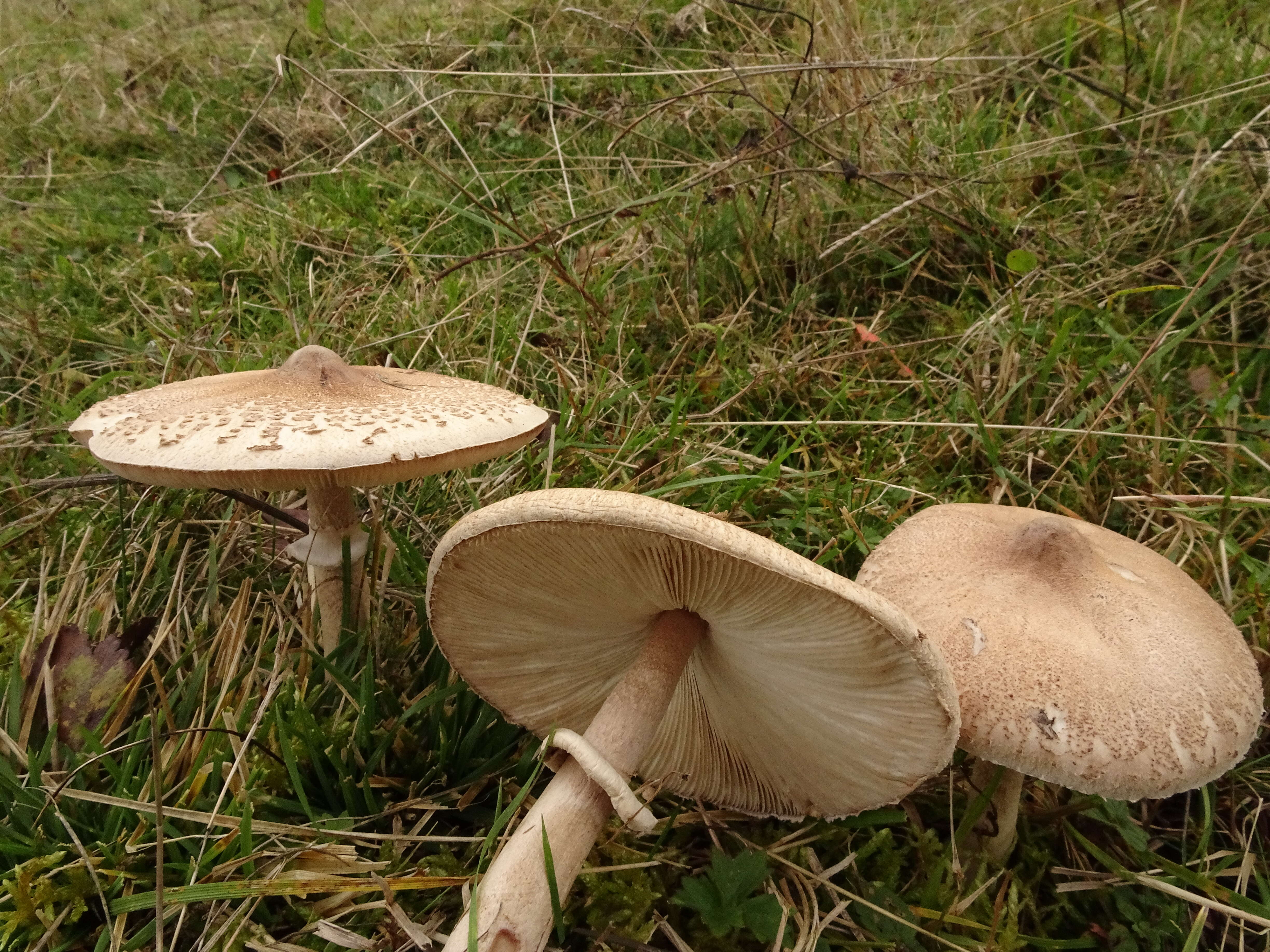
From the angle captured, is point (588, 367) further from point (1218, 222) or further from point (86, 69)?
point (86, 69)

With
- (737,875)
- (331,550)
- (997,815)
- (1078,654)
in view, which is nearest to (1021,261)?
(1078,654)

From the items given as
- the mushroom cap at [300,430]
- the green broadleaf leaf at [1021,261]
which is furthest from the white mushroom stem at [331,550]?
the green broadleaf leaf at [1021,261]

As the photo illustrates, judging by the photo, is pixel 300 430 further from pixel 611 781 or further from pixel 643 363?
pixel 643 363

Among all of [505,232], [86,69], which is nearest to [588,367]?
[505,232]

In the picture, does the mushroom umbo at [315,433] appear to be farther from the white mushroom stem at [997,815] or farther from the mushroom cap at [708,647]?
the white mushroom stem at [997,815]

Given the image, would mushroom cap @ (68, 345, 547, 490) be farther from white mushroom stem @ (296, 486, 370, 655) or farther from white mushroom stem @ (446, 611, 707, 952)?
white mushroom stem @ (446, 611, 707, 952)

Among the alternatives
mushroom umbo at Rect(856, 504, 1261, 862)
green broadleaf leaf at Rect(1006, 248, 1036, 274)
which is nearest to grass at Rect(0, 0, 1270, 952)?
green broadleaf leaf at Rect(1006, 248, 1036, 274)
